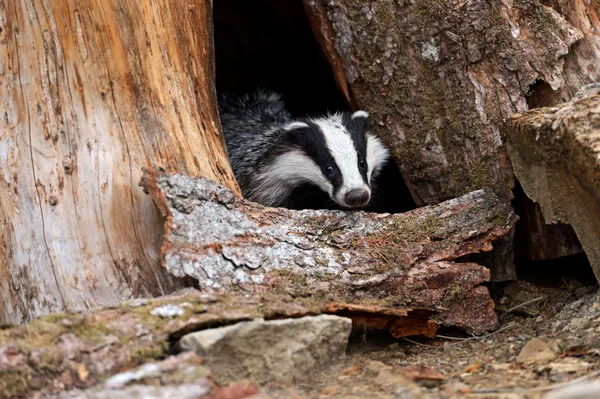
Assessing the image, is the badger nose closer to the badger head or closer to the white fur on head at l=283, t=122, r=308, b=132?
the badger head

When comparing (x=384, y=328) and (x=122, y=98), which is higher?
(x=122, y=98)

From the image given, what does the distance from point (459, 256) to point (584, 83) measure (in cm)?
133

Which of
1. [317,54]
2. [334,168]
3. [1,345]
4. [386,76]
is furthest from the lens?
[317,54]

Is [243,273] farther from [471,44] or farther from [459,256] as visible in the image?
[471,44]

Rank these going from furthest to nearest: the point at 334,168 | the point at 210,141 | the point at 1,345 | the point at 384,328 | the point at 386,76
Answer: the point at 334,168
the point at 386,76
the point at 210,141
the point at 384,328
the point at 1,345

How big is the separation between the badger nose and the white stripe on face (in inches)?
1.4

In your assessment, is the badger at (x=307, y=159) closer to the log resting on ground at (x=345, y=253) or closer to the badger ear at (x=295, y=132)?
the badger ear at (x=295, y=132)

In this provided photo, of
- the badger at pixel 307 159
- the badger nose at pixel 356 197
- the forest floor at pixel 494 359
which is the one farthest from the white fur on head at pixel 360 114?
the forest floor at pixel 494 359

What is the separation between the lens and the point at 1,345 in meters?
2.64

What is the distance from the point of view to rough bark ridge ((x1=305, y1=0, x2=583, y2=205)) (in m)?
4.16

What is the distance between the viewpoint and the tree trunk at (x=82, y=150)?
3479mm

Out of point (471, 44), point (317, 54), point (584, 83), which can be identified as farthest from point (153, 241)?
point (317, 54)

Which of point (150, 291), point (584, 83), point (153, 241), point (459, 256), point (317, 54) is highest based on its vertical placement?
point (317, 54)

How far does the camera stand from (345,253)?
12.2 feet
